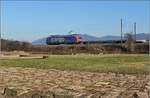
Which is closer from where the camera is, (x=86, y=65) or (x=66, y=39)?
(x=86, y=65)

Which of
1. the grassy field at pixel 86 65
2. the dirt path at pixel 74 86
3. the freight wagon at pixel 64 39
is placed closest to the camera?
the dirt path at pixel 74 86

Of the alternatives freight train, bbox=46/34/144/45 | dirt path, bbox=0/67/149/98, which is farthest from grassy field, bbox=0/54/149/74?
freight train, bbox=46/34/144/45

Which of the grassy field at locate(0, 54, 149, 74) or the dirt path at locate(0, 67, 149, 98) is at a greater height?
the grassy field at locate(0, 54, 149, 74)

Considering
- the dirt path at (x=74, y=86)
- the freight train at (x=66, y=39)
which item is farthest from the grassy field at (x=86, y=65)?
the freight train at (x=66, y=39)

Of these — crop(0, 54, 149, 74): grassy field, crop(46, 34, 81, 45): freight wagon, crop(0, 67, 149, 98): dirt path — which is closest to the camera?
crop(0, 67, 149, 98): dirt path

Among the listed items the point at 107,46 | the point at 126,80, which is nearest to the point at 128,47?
the point at 107,46

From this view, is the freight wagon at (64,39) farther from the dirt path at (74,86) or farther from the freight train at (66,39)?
the dirt path at (74,86)

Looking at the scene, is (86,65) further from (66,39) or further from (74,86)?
(66,39)

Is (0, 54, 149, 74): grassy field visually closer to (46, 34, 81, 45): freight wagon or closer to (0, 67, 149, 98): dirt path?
(0, 67, 149, 98): dirt path

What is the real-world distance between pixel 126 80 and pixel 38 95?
176 inches

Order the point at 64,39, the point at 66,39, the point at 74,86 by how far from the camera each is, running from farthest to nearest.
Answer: the point at 66,39
the point at 64,39
the point at 74,86

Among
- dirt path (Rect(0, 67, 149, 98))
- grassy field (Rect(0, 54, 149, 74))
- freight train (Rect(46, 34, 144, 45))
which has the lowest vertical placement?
dirt path (Rect(0, 67, 149, 98))

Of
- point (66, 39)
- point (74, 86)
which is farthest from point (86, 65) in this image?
point (66, 39)

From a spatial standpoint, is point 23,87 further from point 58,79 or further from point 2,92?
point 58,79
